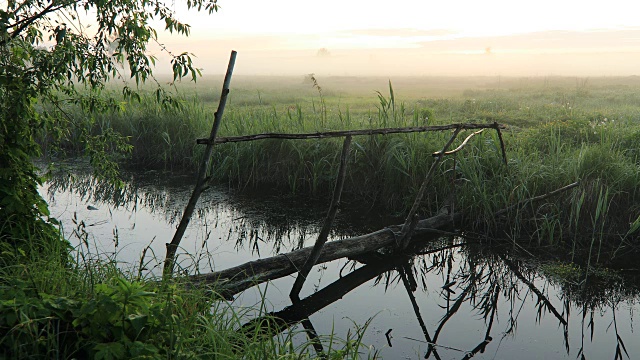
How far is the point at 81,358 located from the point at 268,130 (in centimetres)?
640

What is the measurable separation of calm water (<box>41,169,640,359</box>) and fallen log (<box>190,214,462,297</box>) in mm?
184

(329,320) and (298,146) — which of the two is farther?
(298,146)

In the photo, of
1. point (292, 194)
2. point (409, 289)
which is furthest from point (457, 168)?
point (292, 194)

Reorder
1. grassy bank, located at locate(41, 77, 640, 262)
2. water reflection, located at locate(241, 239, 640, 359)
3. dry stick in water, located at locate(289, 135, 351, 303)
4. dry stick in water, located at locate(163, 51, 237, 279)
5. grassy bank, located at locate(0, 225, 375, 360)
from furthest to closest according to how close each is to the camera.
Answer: grassy bank, located at locate(41, 77, 640, 262)
dry stick in water, located at locate(289, 135, 351, 303)
dry stick in water, located at locate(163, 51, 237, 279)
water reflection, located at locate(241, 239, 640, 359)
grassy bank, located at locate(0, 225, 375, 360)

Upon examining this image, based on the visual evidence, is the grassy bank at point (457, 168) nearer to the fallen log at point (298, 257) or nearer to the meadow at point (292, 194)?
the meadow at point (292, 194)

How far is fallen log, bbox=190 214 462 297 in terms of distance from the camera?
4.51m

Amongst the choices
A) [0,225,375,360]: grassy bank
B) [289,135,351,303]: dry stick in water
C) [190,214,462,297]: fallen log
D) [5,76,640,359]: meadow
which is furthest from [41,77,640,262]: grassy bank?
[0,225,375,360]: grassy bank

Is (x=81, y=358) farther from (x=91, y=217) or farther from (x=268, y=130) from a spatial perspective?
(x=268, y=130)

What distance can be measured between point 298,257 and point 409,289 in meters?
1.17

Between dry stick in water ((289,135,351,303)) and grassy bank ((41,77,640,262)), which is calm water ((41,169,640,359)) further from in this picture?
grassy bank ((41,77,640,262))

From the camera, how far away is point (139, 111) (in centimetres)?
1125

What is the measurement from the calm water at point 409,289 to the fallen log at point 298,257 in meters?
0.18

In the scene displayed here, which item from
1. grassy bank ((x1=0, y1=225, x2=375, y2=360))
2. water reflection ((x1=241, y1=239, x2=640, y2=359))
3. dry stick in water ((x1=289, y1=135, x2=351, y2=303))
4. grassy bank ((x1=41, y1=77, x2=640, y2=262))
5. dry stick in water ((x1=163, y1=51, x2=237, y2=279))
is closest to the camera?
grassy bank ((x1=0, y1=225, x2=375, y2=360))

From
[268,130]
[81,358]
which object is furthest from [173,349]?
[268,130]
